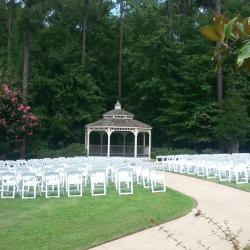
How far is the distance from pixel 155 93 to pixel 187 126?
6050 mm

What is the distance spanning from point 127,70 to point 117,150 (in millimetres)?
12256

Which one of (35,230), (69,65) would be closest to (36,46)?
(69,65)

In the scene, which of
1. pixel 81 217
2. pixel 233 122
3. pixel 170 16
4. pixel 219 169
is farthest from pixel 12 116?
pixel 170 16

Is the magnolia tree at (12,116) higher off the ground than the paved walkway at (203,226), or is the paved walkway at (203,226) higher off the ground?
the magnolia tree at (12,116)

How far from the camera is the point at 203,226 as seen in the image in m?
9.73

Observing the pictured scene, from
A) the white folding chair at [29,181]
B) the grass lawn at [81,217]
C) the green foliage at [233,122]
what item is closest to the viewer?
the grass lawn at [81,217]

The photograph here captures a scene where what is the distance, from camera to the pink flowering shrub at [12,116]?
2858cm

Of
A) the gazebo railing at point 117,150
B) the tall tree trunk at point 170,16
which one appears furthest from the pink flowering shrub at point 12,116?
the tall tree trunk at point 170,16

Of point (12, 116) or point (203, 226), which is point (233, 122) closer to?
point (12, 116)

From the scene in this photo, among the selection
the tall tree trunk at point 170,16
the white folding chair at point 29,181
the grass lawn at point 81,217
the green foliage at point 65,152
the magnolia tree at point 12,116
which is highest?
the tall tree trunk at point 170,16

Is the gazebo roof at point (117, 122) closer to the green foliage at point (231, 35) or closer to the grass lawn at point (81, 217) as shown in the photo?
the grass lawn at point (81, 217)

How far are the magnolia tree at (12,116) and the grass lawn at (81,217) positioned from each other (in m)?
14.8

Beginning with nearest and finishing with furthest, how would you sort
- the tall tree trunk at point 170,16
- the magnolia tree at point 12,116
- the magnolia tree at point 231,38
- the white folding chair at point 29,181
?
the magnolia tree at point 231,38 < the white folding chair at point 29,181 < the magnolia tree at point 12,116 < the tall tree trunk at point 170,16

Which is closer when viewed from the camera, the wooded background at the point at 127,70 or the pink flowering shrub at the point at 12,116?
the pink flowering shrub at the point at 12,116
